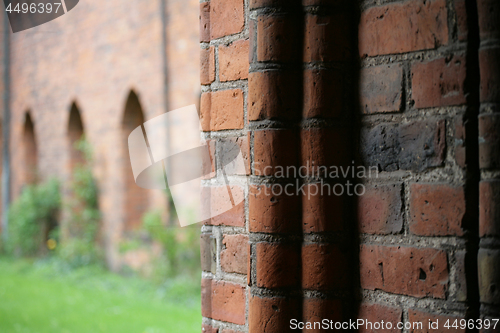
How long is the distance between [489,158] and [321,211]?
296 millimetres

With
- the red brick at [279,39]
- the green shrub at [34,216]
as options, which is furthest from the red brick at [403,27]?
the green shrub at [34,216]

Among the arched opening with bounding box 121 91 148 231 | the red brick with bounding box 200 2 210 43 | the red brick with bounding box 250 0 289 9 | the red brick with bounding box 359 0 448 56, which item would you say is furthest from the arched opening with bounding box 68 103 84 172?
the red brick with bounding box 359 0 448 56

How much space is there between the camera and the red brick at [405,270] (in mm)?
768

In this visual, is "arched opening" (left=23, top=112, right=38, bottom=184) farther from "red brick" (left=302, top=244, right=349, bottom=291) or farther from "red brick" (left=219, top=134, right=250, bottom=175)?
"red brick" (left=302, top=244, right=349, bottom=291)

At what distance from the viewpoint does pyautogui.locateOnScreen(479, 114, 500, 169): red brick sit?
28.3 inches

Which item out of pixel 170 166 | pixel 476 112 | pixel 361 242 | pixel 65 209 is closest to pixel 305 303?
pixel 361 242

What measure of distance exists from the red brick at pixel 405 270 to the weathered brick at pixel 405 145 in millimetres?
149

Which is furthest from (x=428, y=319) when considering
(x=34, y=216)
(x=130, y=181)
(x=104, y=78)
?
(x=34, y=216)

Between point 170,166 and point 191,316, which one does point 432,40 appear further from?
point 170,166

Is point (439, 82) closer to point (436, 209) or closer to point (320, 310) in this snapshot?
point (436, 209)

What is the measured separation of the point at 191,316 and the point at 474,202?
4941 mm

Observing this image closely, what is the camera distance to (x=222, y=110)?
1.00m

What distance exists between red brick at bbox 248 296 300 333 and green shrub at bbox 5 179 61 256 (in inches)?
368

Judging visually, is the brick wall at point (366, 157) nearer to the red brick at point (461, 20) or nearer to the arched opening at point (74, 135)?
the red brick at point (461, 20)
